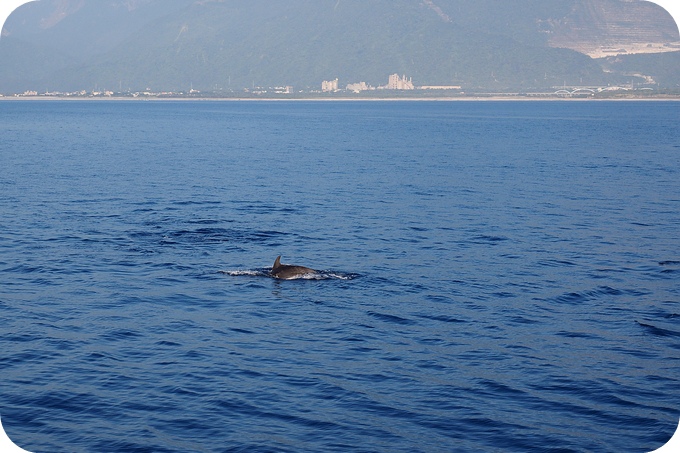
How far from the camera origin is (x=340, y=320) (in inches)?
1075

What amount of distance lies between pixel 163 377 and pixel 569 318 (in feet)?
46.3

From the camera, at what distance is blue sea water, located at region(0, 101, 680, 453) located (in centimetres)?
1931

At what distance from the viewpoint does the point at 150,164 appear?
83.9 metres

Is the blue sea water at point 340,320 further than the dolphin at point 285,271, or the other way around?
the dolphin at point 285,271

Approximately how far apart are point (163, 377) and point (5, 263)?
16.2 metres

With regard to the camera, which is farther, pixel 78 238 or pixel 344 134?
pixel 344 134

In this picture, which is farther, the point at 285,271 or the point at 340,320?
the point at 285,271

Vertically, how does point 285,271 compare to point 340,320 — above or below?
above

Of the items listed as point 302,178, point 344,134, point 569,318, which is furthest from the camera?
point 344,134

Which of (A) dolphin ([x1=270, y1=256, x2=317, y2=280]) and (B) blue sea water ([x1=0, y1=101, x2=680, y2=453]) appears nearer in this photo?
(B) blue sea water ([x1=0, y1=101, x2=680, y2=453])

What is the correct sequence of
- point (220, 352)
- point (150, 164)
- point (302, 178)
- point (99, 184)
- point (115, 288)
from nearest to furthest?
point (220, 352) → point (115, 288) → point (99, 184) → point (302, 178) → point (150, 164)

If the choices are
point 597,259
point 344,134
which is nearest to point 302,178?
point 597,259

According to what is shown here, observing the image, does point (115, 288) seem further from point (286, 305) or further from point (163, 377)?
point (163, 377)

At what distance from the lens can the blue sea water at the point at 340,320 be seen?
760 inches
